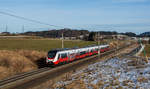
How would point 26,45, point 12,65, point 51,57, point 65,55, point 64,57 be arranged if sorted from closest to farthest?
point 12,65, point 51,57, point 64,57, point 65,55, point 26,45

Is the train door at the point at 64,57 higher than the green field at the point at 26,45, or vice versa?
the green field at the point at 26,45

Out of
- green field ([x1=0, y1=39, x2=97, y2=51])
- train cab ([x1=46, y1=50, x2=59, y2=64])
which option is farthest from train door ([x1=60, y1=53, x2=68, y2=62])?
green field ([x1=0, y1=39, x2=97, y2=51])

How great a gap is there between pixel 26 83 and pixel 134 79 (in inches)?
490

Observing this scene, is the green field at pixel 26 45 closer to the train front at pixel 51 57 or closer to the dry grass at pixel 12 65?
the dry grass at pixel 12 65

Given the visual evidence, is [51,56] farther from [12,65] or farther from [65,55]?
[12,65]

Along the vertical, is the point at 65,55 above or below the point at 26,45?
below

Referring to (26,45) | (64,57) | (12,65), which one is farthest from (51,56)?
(26,45)

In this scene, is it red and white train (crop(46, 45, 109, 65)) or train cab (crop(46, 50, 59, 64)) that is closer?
train cab (crop(46, 50, 59, 64))

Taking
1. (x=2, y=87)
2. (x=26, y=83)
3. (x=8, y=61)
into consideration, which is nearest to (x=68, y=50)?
(x=8, y=61)

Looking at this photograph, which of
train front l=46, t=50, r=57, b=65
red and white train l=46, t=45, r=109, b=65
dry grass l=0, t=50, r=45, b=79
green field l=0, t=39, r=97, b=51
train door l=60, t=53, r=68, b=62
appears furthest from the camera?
green field l=0, t=39, r=97, b=51

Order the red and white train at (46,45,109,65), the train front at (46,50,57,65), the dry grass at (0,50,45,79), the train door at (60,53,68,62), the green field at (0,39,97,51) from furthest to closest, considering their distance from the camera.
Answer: the green field at (0,39,97,51), the train door at (60,53,68,62), the red and white train at (46,45,109,65), the train front at (46,50,57,65), the dry grass at (0,50,45,79)

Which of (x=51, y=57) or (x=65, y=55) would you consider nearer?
(x=51, y=57)

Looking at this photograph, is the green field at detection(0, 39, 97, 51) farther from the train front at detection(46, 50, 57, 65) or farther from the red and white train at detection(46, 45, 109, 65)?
the train front at detection(46, 50, 57, 65)

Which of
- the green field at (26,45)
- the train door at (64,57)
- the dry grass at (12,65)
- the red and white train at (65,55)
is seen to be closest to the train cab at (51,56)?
the red and white train at (65,55)
